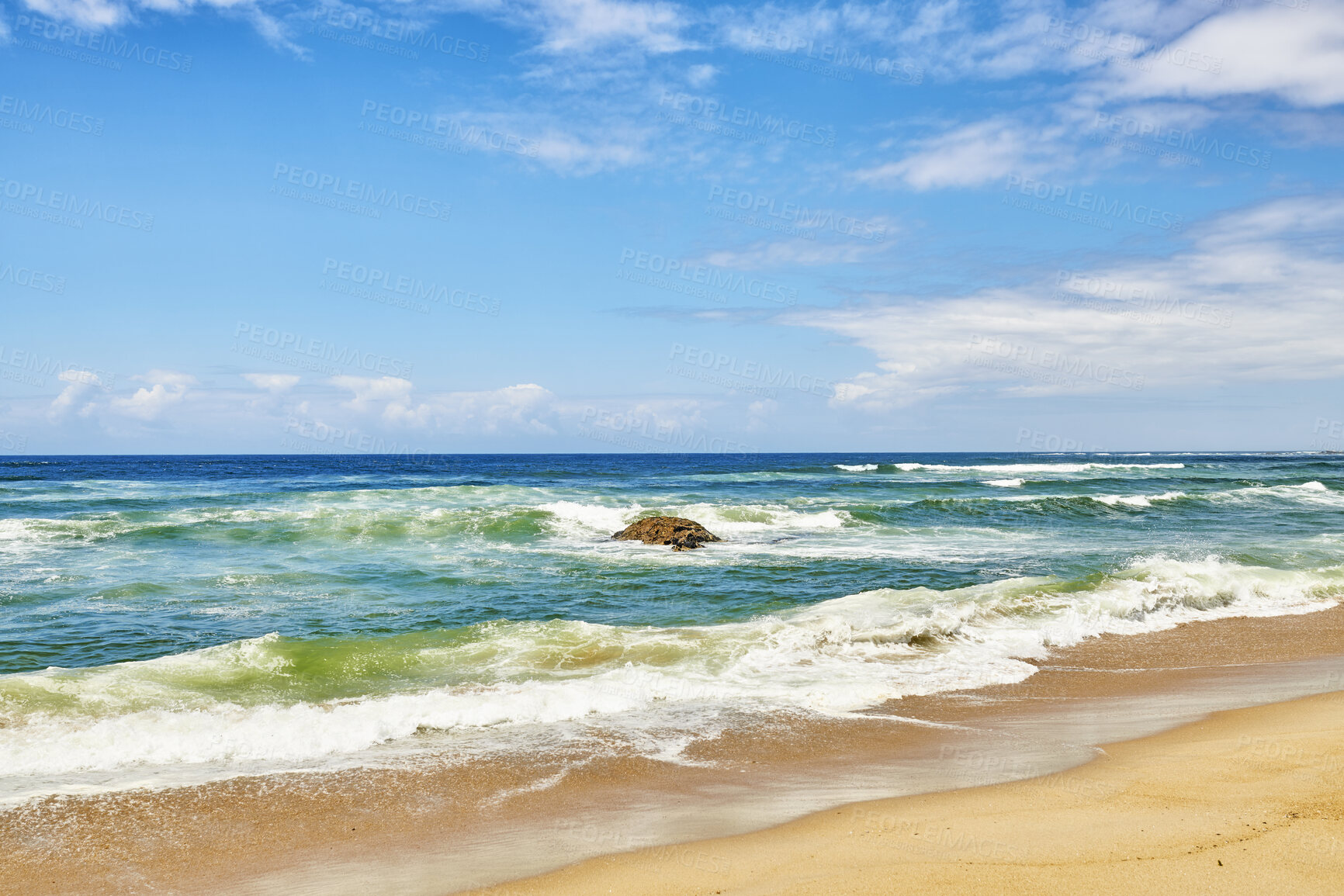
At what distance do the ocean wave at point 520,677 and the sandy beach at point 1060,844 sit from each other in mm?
2127

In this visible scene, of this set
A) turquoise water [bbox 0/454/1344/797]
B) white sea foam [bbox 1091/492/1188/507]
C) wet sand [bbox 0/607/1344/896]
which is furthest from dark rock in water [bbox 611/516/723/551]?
white sea foam [bbox 1091/492/1188/507]

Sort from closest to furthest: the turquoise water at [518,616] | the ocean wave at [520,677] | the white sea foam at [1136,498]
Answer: the ocean wave at [520,677] → the turquoise water at [518,616] → the white sea foam at [1136,498]

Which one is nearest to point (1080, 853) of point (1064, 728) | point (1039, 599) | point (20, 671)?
point (1064, 728)

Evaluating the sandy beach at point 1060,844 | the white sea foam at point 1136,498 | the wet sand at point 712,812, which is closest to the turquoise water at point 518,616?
the wet sand at point 712,812

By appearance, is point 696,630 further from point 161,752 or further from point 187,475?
point 187,475

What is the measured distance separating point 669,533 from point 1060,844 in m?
14.3

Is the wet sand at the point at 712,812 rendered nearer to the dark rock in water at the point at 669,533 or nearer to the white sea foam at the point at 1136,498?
the dark rock in water at the point at 669,533

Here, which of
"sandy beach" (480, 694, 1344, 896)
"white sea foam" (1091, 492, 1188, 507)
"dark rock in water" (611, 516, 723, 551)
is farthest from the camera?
"white sea foam" (1091, 492, 1188, 507)

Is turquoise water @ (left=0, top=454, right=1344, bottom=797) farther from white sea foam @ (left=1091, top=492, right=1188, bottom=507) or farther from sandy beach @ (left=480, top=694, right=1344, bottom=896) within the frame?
white sea foam @ (left=1091, top=492, right=1188, bottom=507)

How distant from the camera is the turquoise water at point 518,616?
6090mm

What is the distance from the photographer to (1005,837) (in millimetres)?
3984

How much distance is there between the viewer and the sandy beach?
3.52 metres

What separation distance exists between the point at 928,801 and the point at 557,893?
217 centimetres

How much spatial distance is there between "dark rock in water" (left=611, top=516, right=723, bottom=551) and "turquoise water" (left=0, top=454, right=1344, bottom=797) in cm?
57
